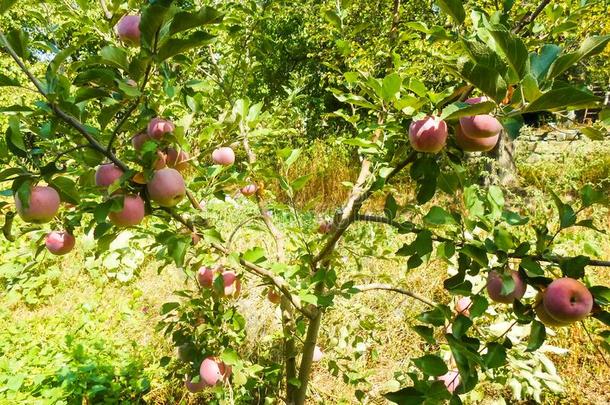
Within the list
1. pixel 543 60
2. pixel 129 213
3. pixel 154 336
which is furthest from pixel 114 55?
pixel 154 336

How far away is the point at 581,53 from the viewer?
502 mm

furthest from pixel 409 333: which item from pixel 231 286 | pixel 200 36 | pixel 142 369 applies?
pixel 200 36

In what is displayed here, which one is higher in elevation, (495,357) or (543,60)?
(543,60)

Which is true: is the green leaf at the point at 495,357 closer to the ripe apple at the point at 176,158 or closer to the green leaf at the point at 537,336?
the green leaf at the point at 537,336

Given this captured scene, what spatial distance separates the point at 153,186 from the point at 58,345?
199 centimetres

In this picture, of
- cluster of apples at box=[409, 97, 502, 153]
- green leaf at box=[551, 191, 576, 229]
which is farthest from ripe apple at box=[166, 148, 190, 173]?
green leaf at box=[551, 191, 576, 229]

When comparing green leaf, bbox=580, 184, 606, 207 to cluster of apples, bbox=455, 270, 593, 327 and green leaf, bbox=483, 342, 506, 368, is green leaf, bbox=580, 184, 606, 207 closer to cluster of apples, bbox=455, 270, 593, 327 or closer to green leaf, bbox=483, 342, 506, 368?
cluster of apples, bbox=455, 270, 593, 327

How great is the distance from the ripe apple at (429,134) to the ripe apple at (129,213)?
0.44 metres

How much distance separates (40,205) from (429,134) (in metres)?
0.61

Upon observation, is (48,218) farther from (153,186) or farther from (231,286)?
(231,286)

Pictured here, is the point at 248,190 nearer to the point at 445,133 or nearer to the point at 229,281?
the point at 229,281

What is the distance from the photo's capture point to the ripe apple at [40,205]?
2.22ft

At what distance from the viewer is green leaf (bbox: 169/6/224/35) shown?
55cm

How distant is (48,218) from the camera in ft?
2.33
